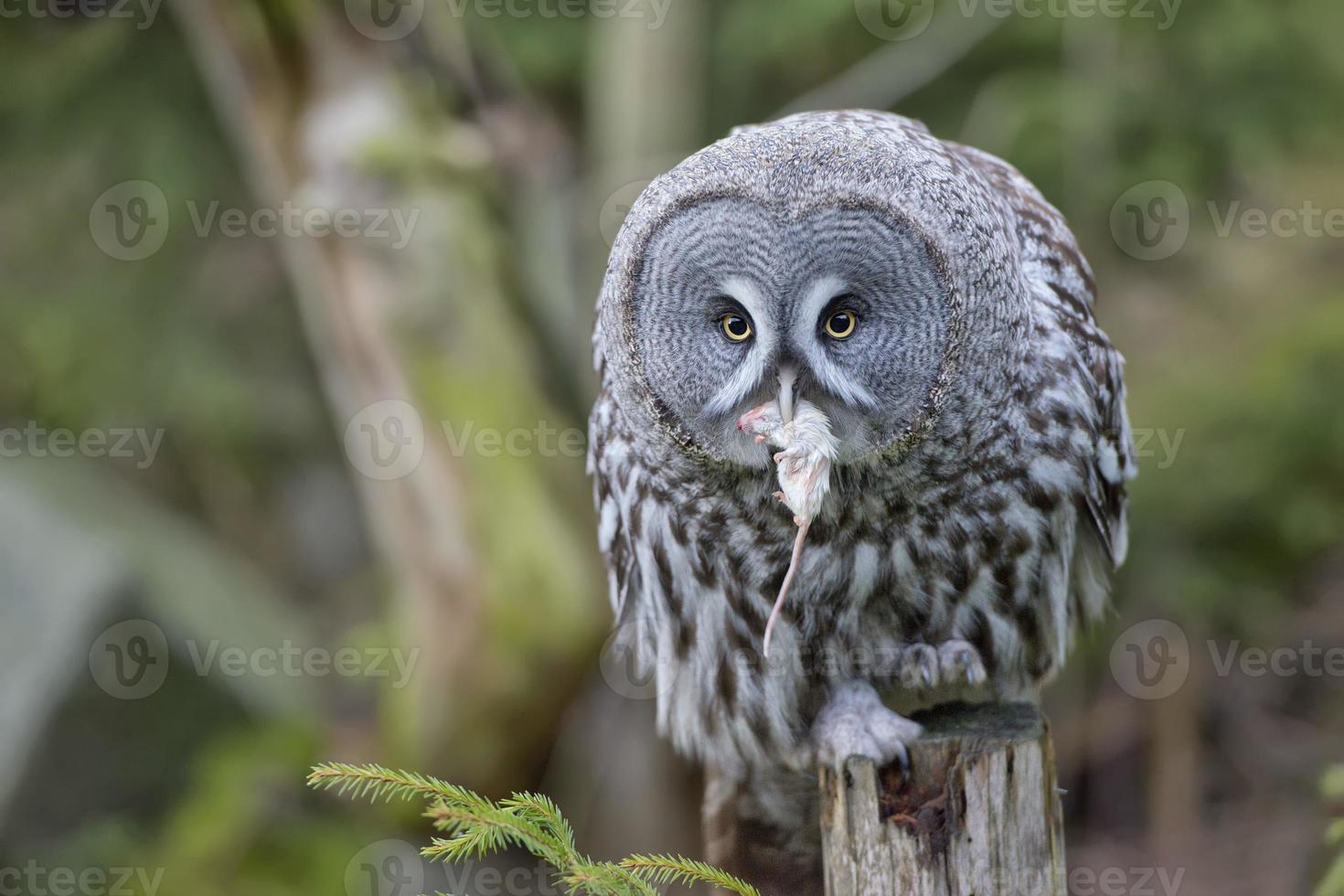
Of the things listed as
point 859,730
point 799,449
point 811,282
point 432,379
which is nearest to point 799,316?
→ point 811,282

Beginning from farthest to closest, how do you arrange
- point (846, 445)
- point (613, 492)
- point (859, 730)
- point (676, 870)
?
point (613, 492), point (859, 730), point (846, 445), point (676, 870)

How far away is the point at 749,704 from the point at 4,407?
6.66 metres

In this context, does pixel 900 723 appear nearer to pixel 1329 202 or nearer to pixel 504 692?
pixel 504 692

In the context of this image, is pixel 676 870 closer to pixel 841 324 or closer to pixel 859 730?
pixel 859 730

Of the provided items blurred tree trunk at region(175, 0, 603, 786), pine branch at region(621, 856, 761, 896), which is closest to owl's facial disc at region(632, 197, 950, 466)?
pine branch at region(621, 856, 761, 896)

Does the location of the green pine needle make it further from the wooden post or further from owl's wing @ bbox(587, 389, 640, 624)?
owl's wing @ bbox(587, 389, 640, 624)

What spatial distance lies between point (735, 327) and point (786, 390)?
17 centimetres

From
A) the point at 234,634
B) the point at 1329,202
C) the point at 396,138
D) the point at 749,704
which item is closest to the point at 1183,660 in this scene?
the point at 1329,202

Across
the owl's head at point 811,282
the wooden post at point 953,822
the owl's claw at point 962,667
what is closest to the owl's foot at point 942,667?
the owl's claw at point 962,667

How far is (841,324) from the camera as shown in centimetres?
228

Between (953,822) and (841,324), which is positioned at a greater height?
(841,324)

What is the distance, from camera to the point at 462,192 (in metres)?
5.77

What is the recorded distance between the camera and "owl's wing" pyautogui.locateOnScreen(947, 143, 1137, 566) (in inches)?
108

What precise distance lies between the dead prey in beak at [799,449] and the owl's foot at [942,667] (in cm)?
57
